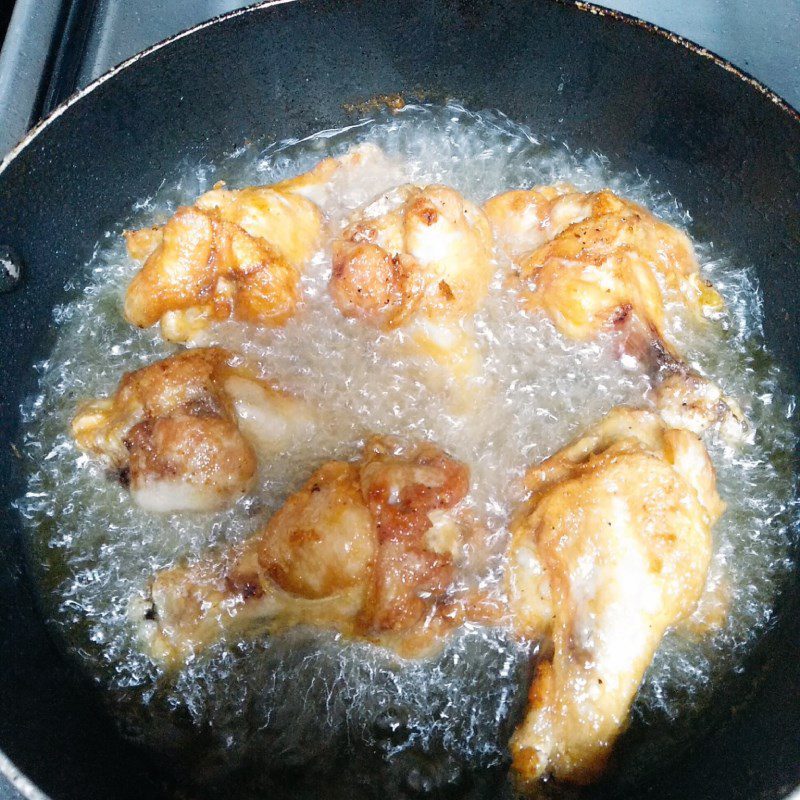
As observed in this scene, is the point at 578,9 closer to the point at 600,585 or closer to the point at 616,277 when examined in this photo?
the point at 616,277

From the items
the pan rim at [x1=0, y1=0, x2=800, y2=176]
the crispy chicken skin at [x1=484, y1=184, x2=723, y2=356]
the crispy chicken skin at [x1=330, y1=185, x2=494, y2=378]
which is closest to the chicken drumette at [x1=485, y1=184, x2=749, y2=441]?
the crispy chicken skin at [x1=484, y1=184, x2=723, y2=356]

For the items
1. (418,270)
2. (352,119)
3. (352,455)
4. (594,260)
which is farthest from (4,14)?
(594,260)

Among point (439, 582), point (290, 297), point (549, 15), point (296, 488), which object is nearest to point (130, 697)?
point (296, 488)

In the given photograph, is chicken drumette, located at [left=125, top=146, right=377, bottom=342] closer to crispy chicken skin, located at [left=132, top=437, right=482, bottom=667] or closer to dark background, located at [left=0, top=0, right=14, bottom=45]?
crispy chicken skin, located at [left=132, top=437, right=482, bottom=667]

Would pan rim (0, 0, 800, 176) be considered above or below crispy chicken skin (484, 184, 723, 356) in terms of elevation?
above

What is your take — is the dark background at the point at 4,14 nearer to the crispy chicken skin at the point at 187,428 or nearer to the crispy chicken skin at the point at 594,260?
the crispy chicken skin at the point at 187,428

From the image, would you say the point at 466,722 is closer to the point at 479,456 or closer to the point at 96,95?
the point at 479,456
